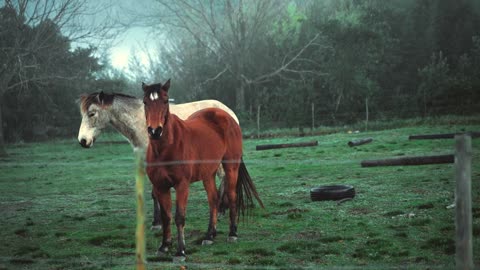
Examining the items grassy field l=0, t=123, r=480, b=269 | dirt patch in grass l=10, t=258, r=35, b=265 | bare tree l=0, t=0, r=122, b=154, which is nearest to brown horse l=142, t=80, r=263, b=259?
grassy field l=0, t=123, r=480, b=269

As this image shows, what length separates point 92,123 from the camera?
914cm

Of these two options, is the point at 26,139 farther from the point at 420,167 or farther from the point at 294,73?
the point at 420,167

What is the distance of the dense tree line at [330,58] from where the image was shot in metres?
29.6

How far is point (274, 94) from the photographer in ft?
111

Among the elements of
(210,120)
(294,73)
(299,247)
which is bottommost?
(299,247)

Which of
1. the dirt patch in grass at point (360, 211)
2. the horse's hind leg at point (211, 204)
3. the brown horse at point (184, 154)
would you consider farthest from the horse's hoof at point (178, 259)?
the dirt patch in grass at point (360, 211)

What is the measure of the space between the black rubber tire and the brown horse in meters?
2.29

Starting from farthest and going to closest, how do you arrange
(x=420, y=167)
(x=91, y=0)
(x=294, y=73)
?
(x=294, y=73) → (x=91, y=0) → (x=420, y=167)

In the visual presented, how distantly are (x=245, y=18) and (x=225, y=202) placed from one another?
28259mm

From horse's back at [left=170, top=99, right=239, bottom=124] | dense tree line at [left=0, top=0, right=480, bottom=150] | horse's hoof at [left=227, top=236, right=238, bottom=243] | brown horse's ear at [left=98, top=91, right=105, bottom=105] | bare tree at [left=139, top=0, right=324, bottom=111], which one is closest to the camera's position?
horse's hoof at [left=227, top=236, right=238, bottom=243]

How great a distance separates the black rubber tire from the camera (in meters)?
9.80

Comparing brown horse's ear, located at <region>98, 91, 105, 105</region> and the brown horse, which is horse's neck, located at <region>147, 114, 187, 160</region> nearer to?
the brown horse

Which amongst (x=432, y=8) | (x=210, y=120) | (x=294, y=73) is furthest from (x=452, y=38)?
(x=210, y=120)

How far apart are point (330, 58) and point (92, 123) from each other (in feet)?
80.2
